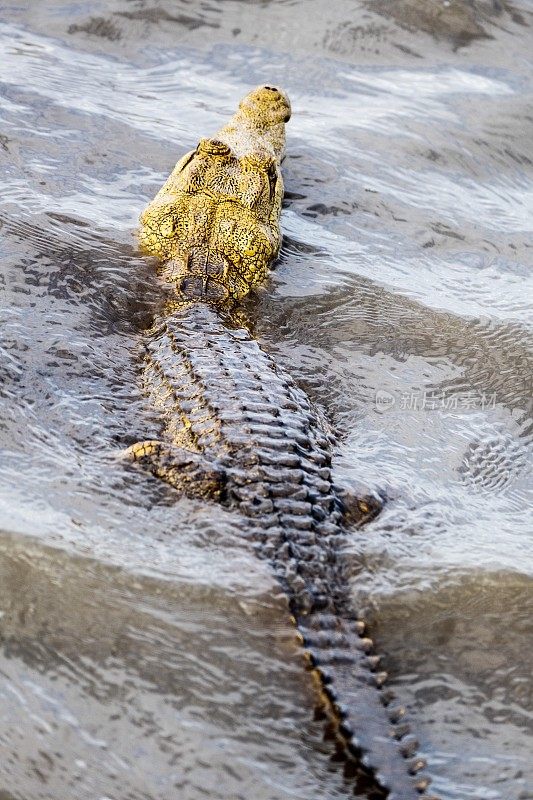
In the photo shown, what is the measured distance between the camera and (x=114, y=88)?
7.70 m

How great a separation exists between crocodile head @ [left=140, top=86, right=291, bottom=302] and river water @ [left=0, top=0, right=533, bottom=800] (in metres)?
0.19

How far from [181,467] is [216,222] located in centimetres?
227

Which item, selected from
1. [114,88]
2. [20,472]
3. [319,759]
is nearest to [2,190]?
[114,88]

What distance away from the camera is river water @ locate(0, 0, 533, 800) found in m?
3.01

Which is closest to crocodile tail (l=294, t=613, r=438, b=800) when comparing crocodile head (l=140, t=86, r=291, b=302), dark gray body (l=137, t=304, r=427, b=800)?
dark gray body (l=137, t=304, r=427, b=800)

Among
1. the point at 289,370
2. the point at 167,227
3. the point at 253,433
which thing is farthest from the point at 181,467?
the point at 167,227

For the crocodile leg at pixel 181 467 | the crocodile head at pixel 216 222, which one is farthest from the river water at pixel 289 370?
the crocodile head at pixel 216 222

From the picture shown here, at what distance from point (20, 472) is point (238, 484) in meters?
0.83

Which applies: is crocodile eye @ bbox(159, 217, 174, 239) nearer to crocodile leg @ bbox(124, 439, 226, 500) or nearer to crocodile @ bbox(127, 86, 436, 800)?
crocodile @ bbox(127, 86, 436, 800)

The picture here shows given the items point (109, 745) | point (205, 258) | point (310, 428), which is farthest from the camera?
point (205, 258)

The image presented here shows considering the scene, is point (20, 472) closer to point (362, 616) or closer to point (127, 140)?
point (362, 616)

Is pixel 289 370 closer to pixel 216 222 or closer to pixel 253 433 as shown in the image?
pixel 253 433

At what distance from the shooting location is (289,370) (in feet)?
16.2

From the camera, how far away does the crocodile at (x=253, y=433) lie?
→ 3.07m
